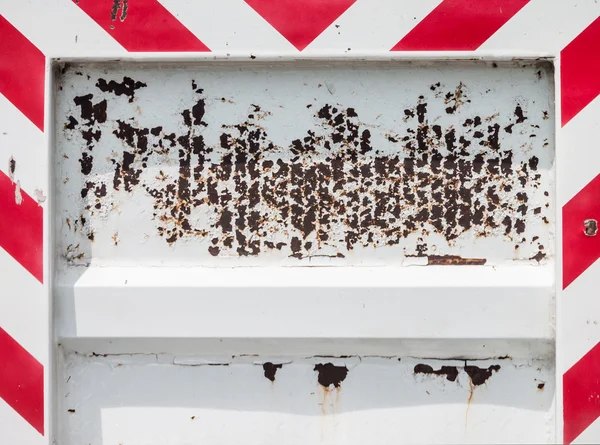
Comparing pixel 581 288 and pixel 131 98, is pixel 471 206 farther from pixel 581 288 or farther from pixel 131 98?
pixel 131 98

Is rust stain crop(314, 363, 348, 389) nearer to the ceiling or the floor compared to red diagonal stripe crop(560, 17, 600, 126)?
nearer to the floor

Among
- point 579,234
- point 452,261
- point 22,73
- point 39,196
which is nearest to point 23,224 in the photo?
point 39,196

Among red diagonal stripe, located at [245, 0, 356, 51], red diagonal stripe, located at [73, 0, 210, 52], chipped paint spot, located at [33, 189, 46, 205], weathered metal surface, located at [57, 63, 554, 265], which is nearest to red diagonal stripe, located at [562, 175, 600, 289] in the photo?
Result: weathered metal surface, located at [57, 63, 554, 265]

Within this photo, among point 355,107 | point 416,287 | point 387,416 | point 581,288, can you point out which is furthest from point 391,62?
point 387,416

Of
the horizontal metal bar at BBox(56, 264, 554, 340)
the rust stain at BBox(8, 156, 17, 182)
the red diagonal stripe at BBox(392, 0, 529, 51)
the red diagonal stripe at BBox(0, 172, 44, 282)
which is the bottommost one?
the horizontal metal bar at BBox(56, 264, 554, 340)

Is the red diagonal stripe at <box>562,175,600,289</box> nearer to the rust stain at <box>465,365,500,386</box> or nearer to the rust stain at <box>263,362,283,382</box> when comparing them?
the rust stain at <box>465,365,500,386</box>

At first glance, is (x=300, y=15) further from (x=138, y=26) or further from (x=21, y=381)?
(x=21, y=381)
